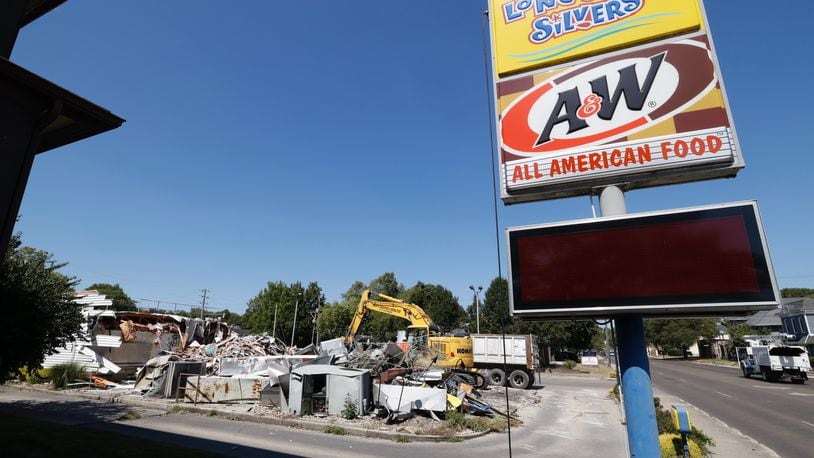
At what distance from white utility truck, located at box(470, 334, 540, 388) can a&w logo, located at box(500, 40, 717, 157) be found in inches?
799

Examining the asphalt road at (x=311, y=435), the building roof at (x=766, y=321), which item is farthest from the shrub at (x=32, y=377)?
the building roof at (x=766, y=321)

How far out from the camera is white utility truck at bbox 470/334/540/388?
24188mm

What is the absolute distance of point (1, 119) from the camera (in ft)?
13.9

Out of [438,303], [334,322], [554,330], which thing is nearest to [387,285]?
[438,303]

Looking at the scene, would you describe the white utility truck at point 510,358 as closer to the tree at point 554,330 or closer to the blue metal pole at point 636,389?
Result: the blue metal pole at point 636,389

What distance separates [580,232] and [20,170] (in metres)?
6.42

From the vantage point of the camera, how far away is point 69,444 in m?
8.75

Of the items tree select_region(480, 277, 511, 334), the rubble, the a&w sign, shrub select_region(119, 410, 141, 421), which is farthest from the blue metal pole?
tree select_region(480, 277, 511, 334)

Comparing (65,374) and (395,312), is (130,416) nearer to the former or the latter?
(65,374)

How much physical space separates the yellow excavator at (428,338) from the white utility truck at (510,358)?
0.71 m

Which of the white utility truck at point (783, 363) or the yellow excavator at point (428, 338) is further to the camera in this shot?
the white utility truck at point (783, 363)

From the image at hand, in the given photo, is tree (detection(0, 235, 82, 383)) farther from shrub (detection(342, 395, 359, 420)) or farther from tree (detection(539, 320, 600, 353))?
tree (detection(539, 320, 600, 353))

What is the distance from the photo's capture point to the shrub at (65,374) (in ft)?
67.6

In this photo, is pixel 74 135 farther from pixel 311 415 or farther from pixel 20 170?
pixel 311 415
